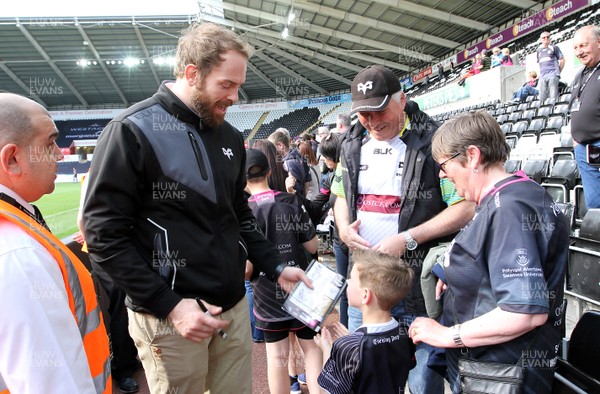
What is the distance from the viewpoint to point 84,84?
38.2 m

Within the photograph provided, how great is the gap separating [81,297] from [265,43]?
1265 inches

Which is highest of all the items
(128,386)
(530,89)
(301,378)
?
(530,89)

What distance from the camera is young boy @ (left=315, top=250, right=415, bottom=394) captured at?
66.7 inches

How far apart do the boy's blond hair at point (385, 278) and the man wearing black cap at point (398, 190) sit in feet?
0.49

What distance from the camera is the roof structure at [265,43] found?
2197 cm

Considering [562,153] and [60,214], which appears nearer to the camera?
[562,153]

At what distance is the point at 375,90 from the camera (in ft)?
6.56

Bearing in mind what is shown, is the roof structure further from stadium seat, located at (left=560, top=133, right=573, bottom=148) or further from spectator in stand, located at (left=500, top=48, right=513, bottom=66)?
stadium seat, located at (left=560, top=133, right=573, bottom=148)

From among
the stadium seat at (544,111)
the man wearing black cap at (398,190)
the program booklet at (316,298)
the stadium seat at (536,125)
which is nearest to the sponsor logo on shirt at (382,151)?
the man wearing black cap at (398,190)

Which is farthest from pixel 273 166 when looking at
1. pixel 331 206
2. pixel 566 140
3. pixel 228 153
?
pixel 566 140

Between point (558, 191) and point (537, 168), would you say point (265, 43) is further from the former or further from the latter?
point (558, 191)

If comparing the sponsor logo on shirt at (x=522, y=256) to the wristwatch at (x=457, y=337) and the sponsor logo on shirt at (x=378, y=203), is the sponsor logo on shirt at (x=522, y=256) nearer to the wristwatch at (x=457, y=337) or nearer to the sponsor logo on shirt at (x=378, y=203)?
the wristwatch at (x=457, y=337)

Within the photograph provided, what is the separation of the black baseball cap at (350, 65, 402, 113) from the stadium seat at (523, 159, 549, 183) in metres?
3.43

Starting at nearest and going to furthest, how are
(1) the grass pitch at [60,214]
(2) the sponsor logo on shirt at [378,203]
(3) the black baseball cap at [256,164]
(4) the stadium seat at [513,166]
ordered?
1. (2) the sponsor logo on shirt at [378,203]
2. (3) the black baseball cap at [256,164]
3. (4) the stadium seat at [513,166]
4. (1) the grass pitch at [60,214]
